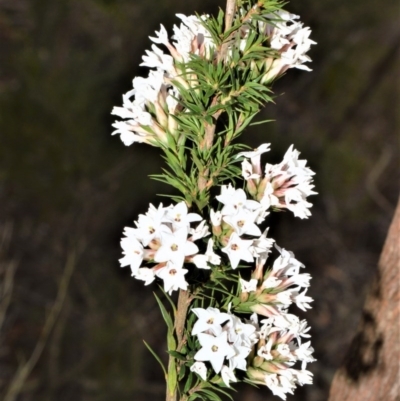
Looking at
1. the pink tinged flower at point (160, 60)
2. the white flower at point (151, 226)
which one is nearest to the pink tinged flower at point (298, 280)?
the white flower at point (151, 226)

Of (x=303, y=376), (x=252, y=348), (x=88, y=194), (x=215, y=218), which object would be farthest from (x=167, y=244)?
(x=88, y=194)

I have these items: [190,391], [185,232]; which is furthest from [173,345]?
[185,232]

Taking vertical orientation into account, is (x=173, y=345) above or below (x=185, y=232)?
below

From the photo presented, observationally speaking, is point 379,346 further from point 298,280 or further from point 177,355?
point 177,355

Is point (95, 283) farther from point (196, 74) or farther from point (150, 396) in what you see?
point (196, 74)

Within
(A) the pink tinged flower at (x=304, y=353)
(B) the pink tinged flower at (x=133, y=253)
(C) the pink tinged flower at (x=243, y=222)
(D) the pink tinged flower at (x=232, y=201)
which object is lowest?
(A) the pink tinged flower at (x=304, y=353)

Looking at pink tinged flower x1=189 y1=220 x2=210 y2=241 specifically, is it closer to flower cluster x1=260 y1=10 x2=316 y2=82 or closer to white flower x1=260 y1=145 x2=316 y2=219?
white flower x1=260 y1=145 x2=316 y2=219

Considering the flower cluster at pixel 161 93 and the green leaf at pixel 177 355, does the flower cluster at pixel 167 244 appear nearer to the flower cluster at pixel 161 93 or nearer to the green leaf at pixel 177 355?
the green leaf at pixel 177 355
